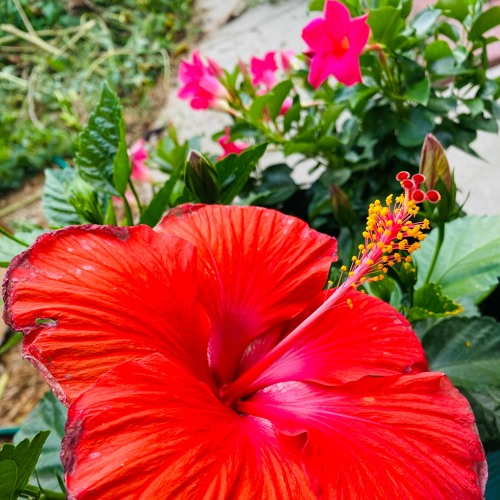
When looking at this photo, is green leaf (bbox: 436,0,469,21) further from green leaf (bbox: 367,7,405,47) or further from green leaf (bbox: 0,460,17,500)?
green leaf (bbox: 0,460,17,500)

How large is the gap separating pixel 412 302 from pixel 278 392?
0.22m

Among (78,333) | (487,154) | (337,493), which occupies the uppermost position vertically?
(78,333)

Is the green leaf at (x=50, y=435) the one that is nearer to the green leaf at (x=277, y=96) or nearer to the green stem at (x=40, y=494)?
the green stem at (x=40, y=494)

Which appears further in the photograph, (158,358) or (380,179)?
(380,179)

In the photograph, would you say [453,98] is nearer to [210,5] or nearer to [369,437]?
[369,437]

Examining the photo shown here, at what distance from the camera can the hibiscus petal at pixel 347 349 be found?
43cm

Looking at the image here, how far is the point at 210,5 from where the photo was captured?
3.54 metres

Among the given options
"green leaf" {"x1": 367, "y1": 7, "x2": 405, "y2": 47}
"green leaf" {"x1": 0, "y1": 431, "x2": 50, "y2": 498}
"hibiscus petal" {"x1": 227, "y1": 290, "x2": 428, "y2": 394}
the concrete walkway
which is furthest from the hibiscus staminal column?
the concrete walkway

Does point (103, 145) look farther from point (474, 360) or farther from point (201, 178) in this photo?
point (474, 360)

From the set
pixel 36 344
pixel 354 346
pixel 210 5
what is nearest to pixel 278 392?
pixel 354 346

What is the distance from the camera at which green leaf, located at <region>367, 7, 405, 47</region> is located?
74 cm

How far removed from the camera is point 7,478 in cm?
36

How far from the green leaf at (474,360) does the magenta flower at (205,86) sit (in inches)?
21.2

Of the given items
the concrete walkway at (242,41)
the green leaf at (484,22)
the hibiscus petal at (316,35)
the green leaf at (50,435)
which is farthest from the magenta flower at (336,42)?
the concrete walkway at (242,41)
